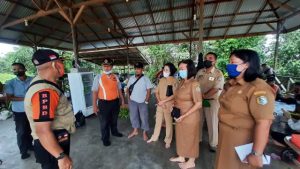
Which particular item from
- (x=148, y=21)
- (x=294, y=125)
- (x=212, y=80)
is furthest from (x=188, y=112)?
(x=148, y=21)

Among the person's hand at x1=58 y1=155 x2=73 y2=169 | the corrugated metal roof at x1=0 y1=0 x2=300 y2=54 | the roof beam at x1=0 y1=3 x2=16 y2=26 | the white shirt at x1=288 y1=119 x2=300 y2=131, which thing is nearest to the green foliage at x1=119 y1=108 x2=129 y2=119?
the white shirt at x1=288 y1=119 x2=300 y2=131

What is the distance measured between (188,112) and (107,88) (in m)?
1.56

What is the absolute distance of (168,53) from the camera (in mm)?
13867

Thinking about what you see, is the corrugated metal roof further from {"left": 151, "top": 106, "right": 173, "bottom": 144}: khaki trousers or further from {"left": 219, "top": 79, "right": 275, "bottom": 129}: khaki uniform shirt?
{"left": 219, "top": 79, "right": 275, "bottom": 129}: khaki uniform shirt

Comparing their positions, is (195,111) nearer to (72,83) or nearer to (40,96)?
(40,96)

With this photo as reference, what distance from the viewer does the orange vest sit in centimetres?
309

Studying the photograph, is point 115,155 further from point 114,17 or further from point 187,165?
point 114,17

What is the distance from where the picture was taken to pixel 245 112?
130cm

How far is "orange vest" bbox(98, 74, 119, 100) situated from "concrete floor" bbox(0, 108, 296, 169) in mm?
901

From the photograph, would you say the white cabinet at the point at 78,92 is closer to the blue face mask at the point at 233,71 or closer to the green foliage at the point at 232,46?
the blue face mask at the point at 233,71

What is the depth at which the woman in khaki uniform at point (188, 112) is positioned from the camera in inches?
84.8

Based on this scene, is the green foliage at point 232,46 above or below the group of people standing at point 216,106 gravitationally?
above

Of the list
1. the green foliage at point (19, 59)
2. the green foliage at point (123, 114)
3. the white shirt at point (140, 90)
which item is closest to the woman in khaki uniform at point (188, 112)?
the white shirt at point (140, 90)

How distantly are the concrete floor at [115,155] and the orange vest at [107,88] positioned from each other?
2.95ft
